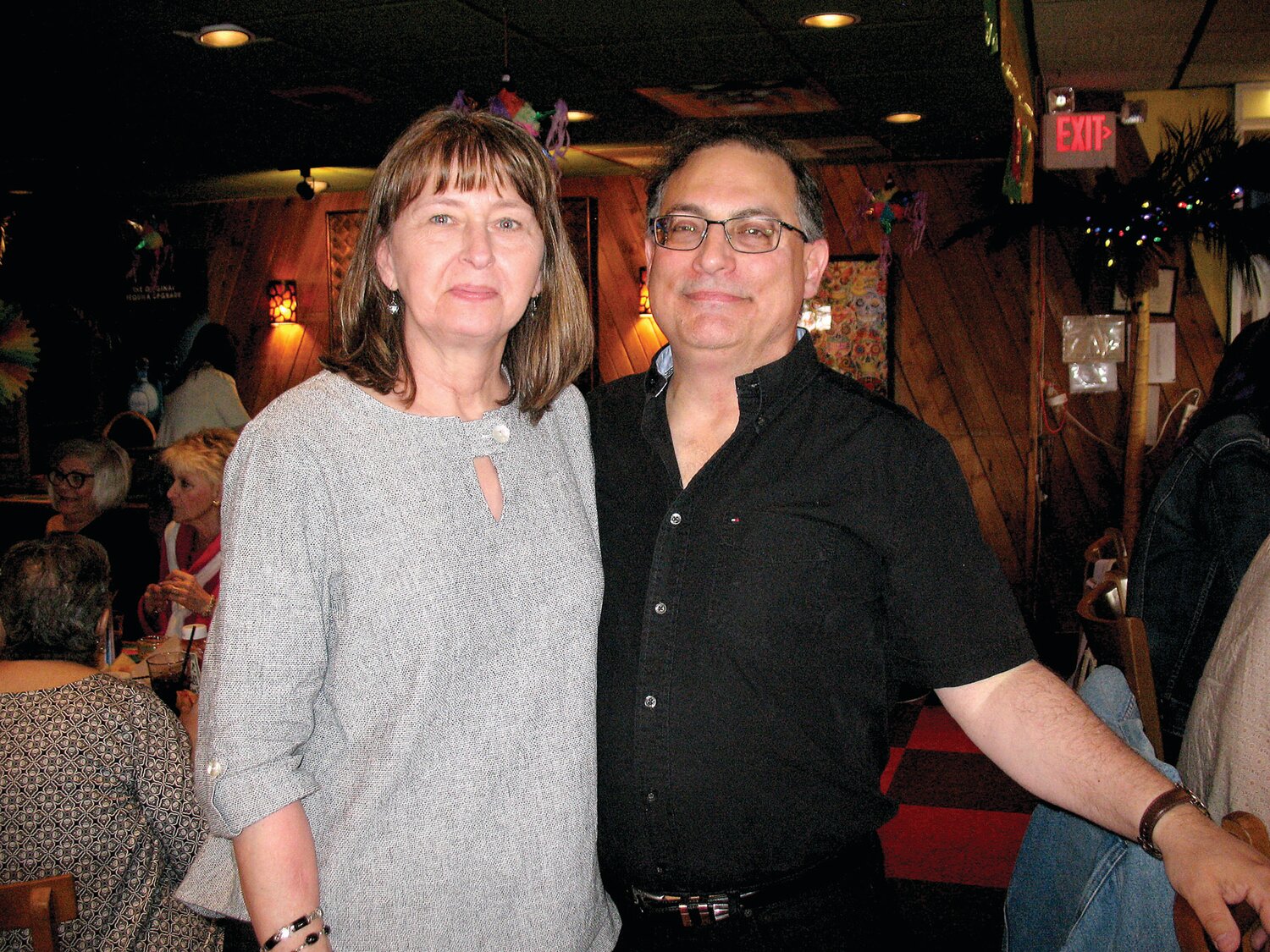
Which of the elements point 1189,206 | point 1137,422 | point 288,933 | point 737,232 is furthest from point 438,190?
point 1137,422

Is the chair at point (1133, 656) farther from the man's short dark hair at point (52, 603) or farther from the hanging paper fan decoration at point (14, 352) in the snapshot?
the hanging paper fan decoration at point (14, 352)

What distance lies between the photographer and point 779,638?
5.06ft

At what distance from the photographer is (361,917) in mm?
1317

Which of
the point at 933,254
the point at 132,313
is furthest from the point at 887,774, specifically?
the point at 132,313

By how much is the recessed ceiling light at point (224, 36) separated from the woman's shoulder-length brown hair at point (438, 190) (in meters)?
3.34

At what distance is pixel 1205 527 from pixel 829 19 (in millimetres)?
2700

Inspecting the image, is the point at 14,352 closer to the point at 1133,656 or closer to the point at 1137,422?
the point at 1133,656

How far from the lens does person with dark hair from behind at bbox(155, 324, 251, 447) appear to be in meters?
6.75

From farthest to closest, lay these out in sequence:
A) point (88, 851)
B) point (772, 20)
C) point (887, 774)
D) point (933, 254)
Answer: point (933, 254) < point (887, 774) < point (772, 20) < point (88, 851)

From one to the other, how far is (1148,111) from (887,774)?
4.51 meters

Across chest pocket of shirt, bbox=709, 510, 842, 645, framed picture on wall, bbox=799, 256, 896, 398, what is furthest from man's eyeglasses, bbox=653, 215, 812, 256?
framed picture on wall, bbox=799, 256, 896, 398

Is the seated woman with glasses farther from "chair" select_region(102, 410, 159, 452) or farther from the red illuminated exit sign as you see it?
the red illuminated exit sign

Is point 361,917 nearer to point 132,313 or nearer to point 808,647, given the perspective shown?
point 808,647

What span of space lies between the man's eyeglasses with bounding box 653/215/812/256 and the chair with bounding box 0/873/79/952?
1.39 m
